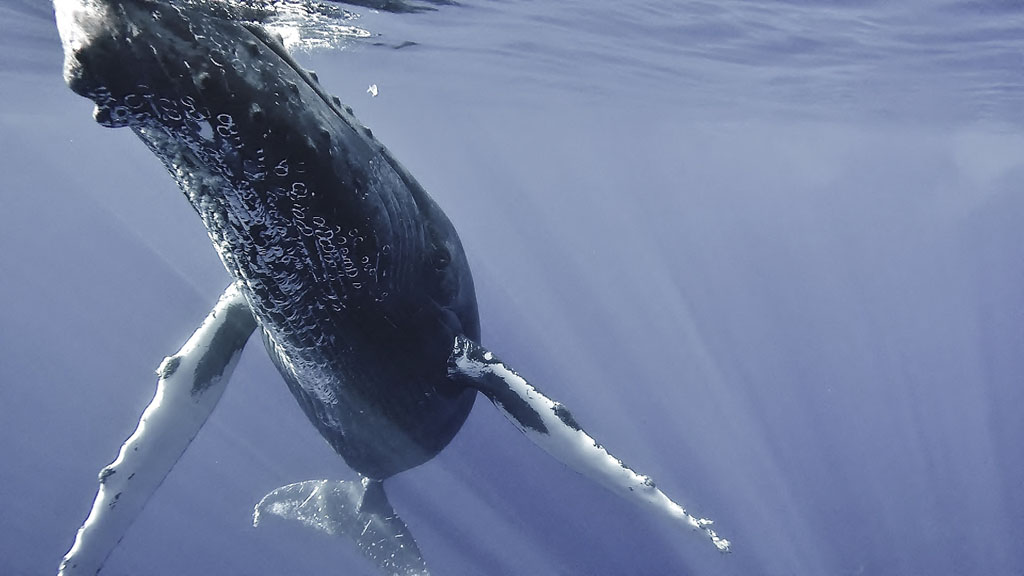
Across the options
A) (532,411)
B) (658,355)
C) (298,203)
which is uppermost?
(298,203)

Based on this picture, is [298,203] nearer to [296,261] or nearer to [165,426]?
[296,261]

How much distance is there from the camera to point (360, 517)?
384 inches

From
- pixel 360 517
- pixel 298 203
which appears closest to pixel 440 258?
pixel 298 203

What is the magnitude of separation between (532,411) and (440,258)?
4.66ft

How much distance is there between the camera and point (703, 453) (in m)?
19.8

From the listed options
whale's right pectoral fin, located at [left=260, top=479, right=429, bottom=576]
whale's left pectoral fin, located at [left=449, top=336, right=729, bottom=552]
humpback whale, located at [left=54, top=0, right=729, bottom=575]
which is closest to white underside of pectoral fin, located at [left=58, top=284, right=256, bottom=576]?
humpback whale, located at [left=54, top=0, right=729, bottom=575]

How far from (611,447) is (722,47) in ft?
38.2

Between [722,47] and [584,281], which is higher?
[722,47]

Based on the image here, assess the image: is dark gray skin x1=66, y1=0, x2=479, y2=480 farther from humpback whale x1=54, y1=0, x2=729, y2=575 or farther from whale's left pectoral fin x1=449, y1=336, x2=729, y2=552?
whale's left pectoral fin x1=449, y1=336, x2=729, y2=552

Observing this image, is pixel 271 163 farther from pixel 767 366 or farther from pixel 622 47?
pixel 767 366

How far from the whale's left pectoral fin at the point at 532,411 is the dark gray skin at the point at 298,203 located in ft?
0.64

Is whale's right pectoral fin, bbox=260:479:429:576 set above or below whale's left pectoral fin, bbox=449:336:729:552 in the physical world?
below

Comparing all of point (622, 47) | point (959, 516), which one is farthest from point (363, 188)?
point (959, 516)

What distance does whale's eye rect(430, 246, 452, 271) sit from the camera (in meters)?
4.76
